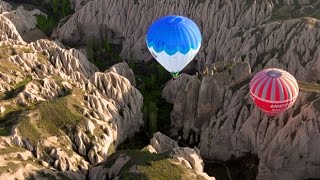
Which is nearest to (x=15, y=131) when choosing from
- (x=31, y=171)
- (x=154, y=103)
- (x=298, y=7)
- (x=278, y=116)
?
(x=31, y=171)

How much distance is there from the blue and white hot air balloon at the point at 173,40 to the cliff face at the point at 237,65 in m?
3.64

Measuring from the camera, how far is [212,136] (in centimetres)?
5272

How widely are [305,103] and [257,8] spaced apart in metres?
33.0

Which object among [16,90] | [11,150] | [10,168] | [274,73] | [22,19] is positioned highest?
[274,73]

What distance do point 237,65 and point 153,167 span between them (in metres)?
19.1

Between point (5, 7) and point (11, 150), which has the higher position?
point (5, 7)

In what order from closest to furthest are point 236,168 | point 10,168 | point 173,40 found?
point 10,168 < point 236,168 < point 173,40

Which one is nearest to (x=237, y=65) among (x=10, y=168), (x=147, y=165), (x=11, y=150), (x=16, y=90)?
(x=147, y=165)

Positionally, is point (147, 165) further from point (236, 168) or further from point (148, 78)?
point (148, 78)

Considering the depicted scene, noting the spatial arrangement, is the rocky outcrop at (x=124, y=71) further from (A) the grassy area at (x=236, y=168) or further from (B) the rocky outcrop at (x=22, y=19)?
(B) the rocky outcrop at (x=22, y=19)

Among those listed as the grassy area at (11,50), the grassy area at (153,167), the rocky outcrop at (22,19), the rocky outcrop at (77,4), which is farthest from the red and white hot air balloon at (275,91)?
the rocky outcrop at (77,4)

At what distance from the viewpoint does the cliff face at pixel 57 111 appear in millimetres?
45062

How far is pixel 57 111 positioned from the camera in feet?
167

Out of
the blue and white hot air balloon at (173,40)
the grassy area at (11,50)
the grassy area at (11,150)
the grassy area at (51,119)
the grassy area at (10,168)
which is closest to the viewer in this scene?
the grassy area at (10,168)
